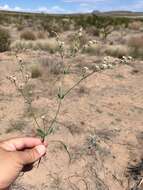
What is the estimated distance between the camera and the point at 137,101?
970 centimetres

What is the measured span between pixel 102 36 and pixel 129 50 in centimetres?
799

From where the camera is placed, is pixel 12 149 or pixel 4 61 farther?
pixel 4 61

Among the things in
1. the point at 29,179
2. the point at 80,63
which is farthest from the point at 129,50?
the point at 29,179

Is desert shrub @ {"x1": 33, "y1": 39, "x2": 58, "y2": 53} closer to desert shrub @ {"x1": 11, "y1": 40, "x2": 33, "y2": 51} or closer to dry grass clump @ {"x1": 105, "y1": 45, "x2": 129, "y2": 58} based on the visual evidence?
desert shrub @ {"x1": 11, "y1": 40, "x2": 33, "y2": 51}

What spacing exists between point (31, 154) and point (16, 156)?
10 cm

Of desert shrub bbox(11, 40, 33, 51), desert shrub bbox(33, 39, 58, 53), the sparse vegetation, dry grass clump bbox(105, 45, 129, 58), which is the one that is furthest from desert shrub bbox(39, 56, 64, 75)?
dry grass clump bbox(105, 45, 129, 58)

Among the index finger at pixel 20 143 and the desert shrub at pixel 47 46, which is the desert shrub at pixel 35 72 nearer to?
the desert shrub at pixel 47 46

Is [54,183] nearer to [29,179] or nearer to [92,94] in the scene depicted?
[29,179]

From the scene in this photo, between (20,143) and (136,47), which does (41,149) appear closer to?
(20,143)

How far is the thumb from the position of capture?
1550mm

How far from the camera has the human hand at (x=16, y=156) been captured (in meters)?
1.44

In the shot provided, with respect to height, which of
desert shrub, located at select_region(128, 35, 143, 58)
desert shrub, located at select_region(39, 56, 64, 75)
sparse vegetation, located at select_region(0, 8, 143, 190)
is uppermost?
sparse vegetation, located at select_region(0, 8, 143, 190)

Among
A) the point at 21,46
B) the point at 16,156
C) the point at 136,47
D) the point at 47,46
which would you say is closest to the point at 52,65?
the point at 21,46

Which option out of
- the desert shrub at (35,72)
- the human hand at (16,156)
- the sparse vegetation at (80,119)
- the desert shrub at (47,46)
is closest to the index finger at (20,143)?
the human hand at (16,156)
